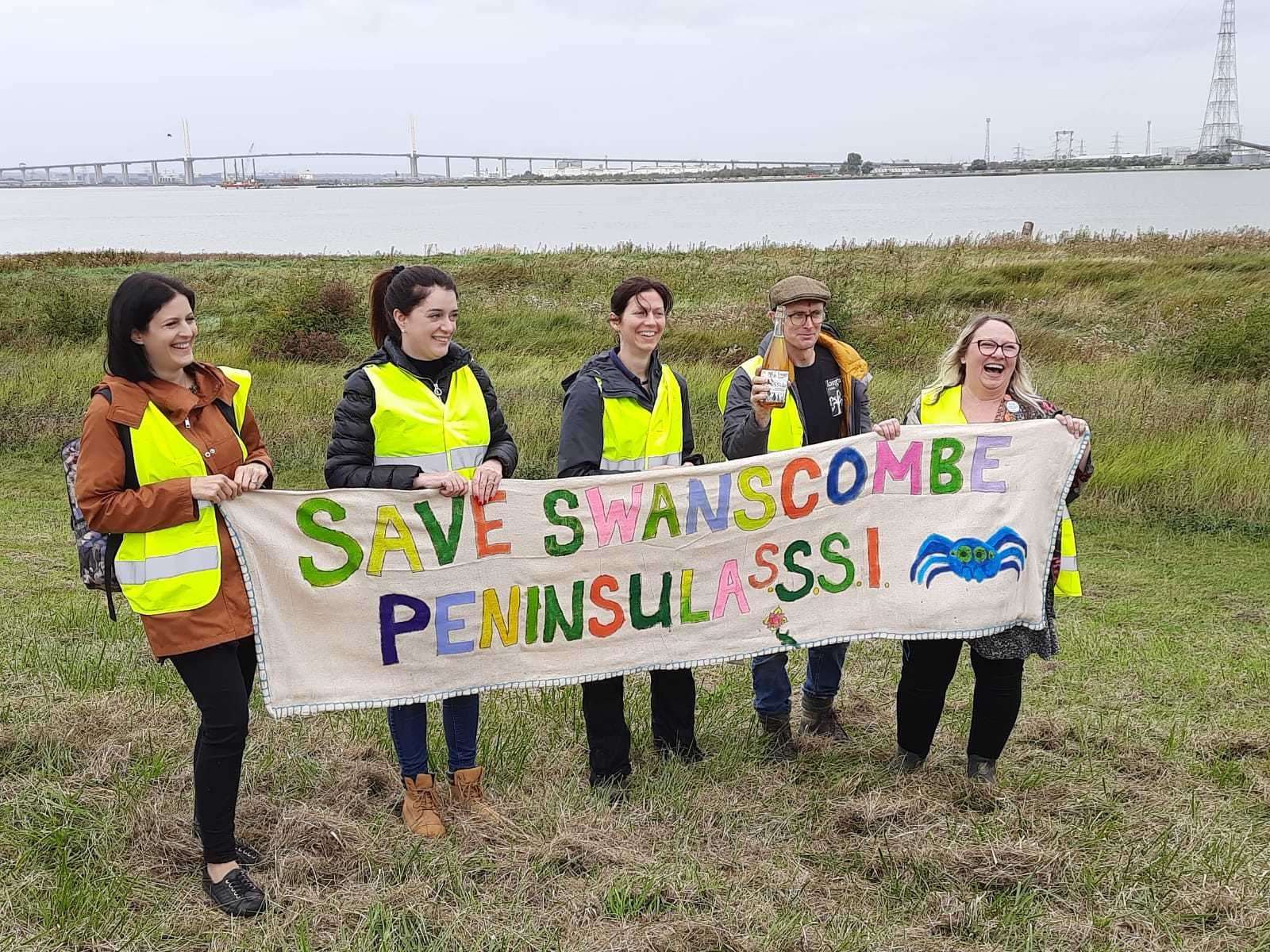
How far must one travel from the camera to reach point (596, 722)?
14.4ft

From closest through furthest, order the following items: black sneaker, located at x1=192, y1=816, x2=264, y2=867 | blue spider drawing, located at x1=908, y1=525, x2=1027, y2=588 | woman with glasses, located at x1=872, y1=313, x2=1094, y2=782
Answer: black sneaker, located at x1=192, y1=816, x2=264, y2=867 → woman with glasses, located at x1=872, y1=313, x2=1094, y2=782 → blue spider drawing, located at x1=908, y1=525, x2=1027, y2=588

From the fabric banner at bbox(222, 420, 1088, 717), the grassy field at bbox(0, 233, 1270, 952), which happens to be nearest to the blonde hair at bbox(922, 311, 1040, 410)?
the fabric banner at bbox(222, 420, 1088, 717)

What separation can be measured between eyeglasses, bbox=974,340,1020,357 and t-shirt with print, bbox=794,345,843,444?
60 centimetres

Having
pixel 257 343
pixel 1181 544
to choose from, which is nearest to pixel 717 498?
pixel 1181 544

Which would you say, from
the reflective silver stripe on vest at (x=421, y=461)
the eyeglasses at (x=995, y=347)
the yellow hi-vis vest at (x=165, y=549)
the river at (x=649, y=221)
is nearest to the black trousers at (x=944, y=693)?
the eyeglasses at (x=995, y=347)

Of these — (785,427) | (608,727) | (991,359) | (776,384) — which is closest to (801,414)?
(785,427)

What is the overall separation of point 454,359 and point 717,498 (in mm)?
1169

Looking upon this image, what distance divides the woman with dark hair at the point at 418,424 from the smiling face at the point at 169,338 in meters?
0.50

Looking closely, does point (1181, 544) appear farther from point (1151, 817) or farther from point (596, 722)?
point (596, 722)

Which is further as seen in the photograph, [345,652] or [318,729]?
[318,729]

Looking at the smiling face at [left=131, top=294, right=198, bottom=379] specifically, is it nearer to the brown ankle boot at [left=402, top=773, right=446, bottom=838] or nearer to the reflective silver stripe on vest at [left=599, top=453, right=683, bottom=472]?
the reflective silver stripe on vest at [left=599, top=453, right=683, bottom=472]

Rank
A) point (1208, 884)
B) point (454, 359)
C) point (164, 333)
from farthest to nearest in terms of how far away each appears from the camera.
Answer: point (454, 359)
point (1208, 884)
point (164, 333)

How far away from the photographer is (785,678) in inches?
188

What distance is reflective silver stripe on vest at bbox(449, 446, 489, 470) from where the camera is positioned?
399 cm
